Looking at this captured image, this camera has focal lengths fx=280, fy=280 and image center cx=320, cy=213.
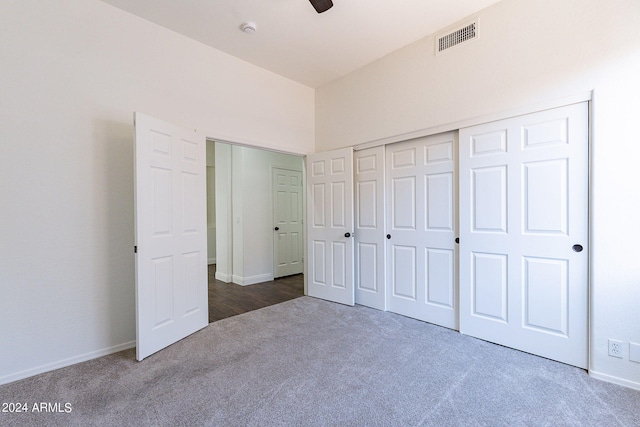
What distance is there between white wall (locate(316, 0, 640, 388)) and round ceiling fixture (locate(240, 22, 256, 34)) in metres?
1.79

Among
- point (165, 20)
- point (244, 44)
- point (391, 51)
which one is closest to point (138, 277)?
point (165, 20)

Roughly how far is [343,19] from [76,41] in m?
2.30

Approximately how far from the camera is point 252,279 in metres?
4.86

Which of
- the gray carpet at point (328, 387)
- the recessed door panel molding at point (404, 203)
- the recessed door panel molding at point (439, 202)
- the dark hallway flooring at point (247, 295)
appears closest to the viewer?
the gray carpet at point (328, 387)

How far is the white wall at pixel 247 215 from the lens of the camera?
482cm

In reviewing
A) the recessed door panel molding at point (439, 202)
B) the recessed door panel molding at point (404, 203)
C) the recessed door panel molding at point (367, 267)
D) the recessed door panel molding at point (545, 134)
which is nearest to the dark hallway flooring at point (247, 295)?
the recessed door panel molding at point (367, 267)

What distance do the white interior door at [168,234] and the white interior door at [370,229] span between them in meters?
1.88

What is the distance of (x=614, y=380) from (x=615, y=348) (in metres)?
0.22

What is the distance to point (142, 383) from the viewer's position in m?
1.98

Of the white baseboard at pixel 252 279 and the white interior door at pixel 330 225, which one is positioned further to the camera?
the white baseboard at pixel 252 279

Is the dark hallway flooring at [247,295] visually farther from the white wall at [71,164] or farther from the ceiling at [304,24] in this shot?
the ceiling at [304,24]

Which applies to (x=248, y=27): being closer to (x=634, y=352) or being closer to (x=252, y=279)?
(x=252, y=279)

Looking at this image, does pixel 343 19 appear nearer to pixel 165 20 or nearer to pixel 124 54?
pixel 165 20

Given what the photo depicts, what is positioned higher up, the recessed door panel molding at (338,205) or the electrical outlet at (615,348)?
the recessed door panel molding at (338,205)
